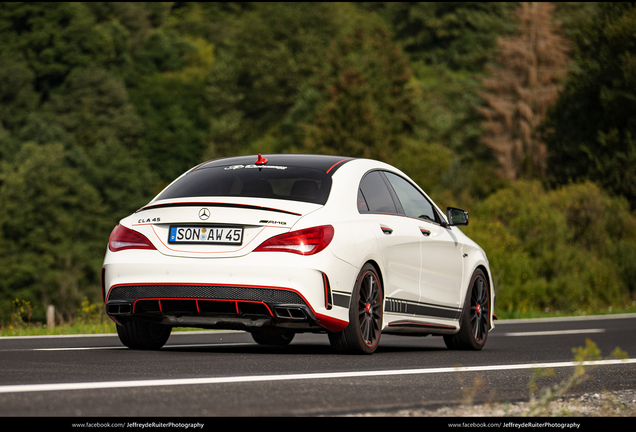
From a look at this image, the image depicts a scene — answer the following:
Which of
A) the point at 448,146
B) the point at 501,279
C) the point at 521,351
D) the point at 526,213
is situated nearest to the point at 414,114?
the point at 448,146

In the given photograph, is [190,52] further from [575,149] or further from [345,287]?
[345,287]

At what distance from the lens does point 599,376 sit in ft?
22.8

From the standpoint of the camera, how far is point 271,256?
7.48 metres

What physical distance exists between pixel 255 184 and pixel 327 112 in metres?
61.4

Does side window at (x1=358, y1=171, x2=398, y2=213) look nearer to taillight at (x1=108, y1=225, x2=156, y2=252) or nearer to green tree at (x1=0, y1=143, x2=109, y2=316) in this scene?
taillight at (x1=108, y1=225, x2=156, y2=252)

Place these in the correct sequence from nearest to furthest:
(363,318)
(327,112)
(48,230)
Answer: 1. (363,318)
2. (48,230)
3. (327,112)

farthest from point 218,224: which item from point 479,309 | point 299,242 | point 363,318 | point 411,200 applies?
point 479,309

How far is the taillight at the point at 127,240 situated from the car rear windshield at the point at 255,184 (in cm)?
46

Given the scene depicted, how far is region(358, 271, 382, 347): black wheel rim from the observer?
8.06 m

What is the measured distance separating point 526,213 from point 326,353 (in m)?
25.8

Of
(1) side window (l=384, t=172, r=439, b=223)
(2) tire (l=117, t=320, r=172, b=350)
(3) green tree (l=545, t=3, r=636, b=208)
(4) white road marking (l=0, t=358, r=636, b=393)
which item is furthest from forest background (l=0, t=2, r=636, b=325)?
(4) white road marking (l=0, t=358, r=636, b=393)

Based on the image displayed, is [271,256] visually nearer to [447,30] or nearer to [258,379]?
[258,379]

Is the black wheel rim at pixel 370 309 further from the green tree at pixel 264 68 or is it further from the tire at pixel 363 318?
the green tree at pixel 264 68

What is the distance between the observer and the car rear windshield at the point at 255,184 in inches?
318
